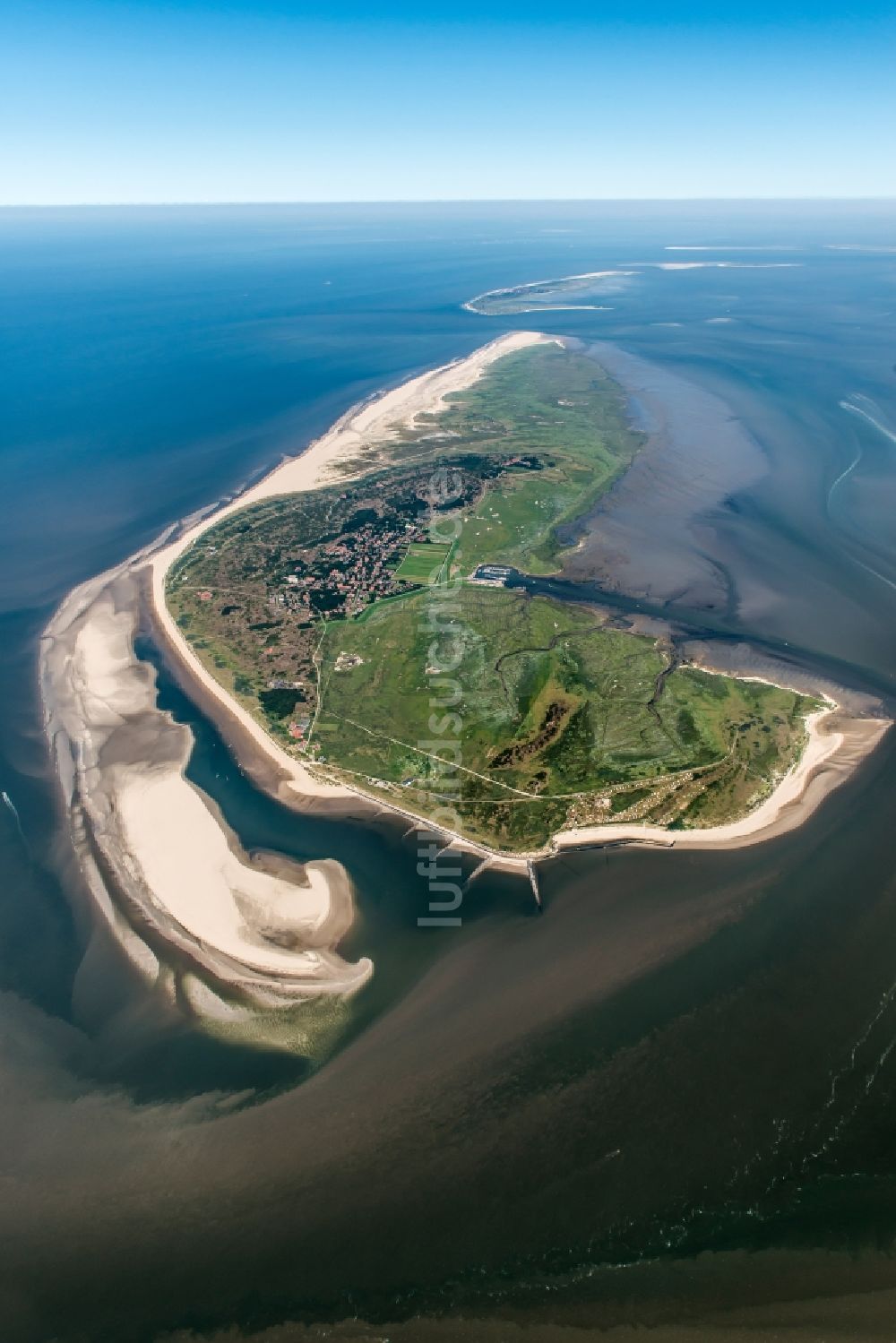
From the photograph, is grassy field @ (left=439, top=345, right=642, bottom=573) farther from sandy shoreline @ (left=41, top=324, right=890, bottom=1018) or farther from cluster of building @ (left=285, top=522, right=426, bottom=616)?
sandy shoreline @ (left=41, top=324, right=890, bottom=1018)

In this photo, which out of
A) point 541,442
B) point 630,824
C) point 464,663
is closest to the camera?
point 630,824

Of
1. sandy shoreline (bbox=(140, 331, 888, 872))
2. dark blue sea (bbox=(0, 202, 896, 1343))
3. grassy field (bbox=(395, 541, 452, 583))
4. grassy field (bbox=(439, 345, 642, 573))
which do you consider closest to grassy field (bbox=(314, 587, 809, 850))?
sandy shoreline (bbox=(140, 331, 888, 872))

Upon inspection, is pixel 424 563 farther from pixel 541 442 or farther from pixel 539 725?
pixel 541 442

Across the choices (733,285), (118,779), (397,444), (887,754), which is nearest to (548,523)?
(397,444)

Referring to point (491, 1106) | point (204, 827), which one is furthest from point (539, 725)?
point (491, 1106)

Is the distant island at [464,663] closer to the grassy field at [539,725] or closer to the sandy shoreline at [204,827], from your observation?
the grassy field at [539,725]
